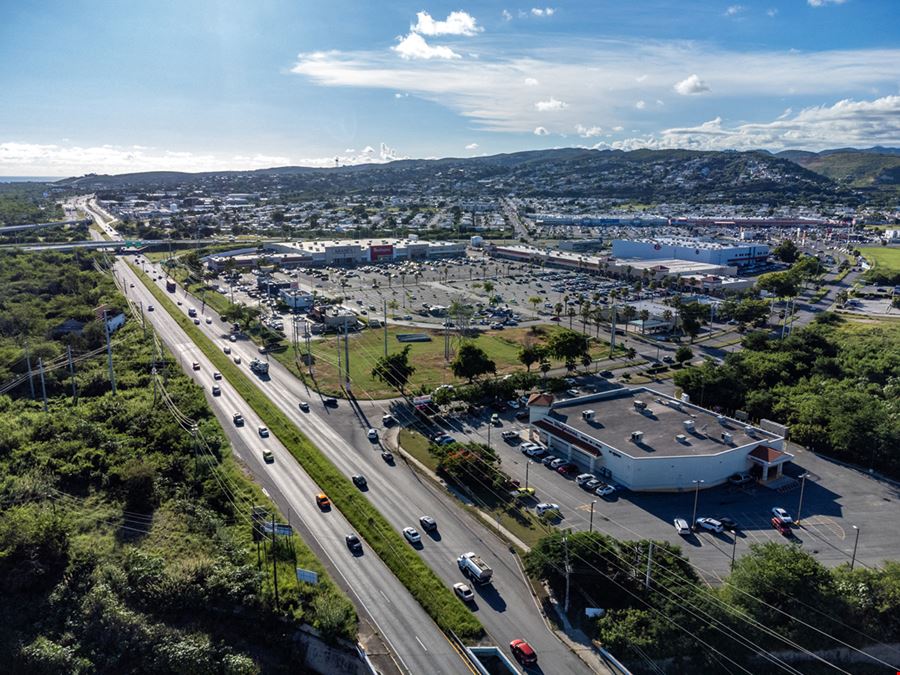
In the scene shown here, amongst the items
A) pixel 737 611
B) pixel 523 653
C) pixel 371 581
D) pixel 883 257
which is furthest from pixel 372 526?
pixel 883 257

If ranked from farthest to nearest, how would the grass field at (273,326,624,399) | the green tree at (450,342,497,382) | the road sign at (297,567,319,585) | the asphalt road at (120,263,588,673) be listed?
1. the grass field at (273,326,624,399)
2. the green tree at (450,342,497,382)
3. the road sign at (297,567,319,585)
4. the asphalt road at (120,263,588,673)

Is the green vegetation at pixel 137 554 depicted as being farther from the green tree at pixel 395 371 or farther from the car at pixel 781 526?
the car at pixel 781 526

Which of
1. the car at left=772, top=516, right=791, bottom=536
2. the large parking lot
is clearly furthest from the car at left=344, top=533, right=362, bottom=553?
the car at left=772, top=516, right=791, bottom=536

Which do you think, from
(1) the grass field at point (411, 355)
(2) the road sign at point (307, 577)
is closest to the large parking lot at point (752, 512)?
(2) the road sign at point (307, 577)

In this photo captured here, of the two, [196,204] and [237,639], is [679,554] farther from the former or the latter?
[196,204]

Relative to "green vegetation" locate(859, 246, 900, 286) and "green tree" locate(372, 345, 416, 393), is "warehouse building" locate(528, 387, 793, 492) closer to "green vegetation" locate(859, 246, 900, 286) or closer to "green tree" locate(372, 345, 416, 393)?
"green tree" locate(372, 345, 416, 393)

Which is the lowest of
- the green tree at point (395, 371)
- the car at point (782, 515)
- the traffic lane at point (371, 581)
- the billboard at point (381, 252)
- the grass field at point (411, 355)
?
the car at point (782, 515)

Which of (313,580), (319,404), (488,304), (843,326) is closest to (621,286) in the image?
(488,304)
